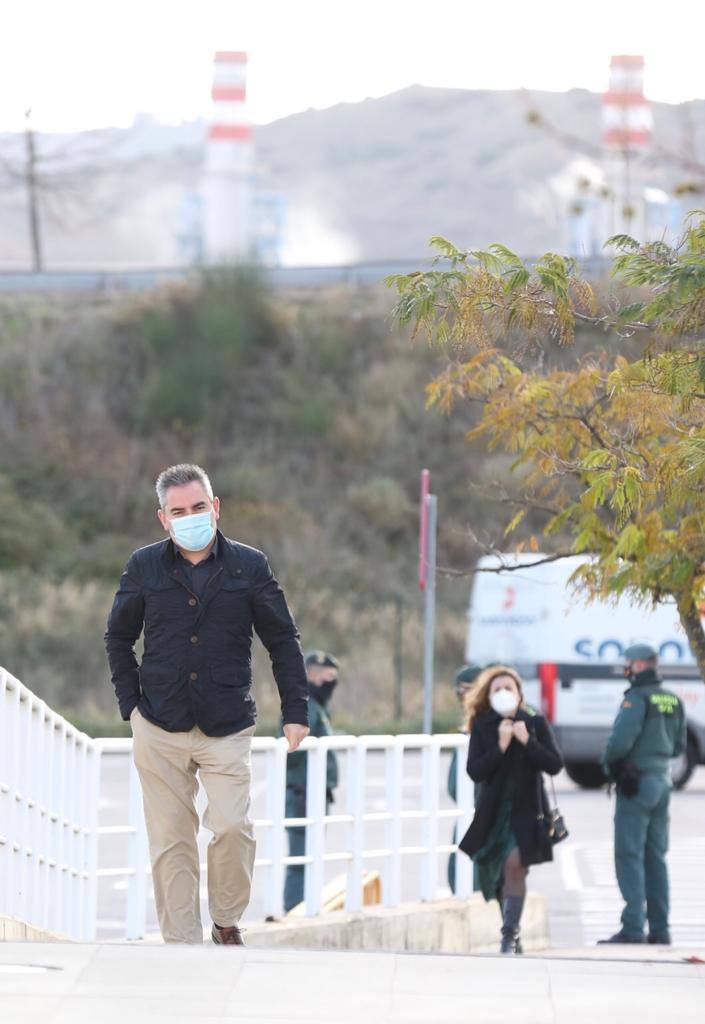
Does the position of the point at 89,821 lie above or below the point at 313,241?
below

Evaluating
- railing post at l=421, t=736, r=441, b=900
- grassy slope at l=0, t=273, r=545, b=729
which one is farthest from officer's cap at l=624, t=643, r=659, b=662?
grassy slope at l=0, t=273, r=545, b=729

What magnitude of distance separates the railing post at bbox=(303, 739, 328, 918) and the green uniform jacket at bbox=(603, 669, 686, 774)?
7.37 ft

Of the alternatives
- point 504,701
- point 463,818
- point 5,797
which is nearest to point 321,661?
point 463,818

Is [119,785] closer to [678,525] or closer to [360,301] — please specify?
[678,525]

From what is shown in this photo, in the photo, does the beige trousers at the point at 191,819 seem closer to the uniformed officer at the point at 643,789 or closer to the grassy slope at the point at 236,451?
the uniformed officer at the point at 643,789

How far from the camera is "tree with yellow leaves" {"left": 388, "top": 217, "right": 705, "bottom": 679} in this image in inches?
286

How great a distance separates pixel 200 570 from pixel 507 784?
3.70 m

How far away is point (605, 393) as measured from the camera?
29.6 ft

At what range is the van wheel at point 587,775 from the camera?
883 inches

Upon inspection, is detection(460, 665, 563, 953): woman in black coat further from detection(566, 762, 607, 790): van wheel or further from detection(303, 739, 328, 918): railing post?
detection(566, 762, 607, 790): van wheel

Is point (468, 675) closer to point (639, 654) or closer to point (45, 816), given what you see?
point (639, 654)

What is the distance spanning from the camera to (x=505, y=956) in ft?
23.4

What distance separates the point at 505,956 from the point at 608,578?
2003 millimetres

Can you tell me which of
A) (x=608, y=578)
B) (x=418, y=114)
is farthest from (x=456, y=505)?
(x=418, y=114)
